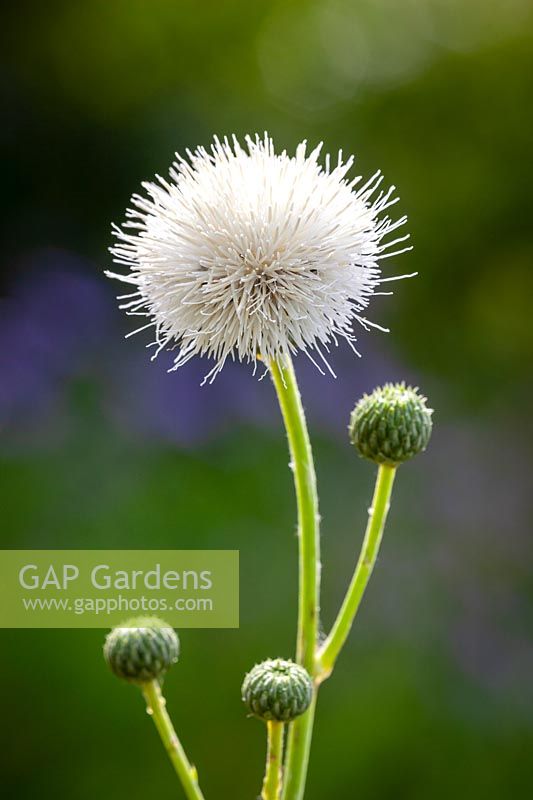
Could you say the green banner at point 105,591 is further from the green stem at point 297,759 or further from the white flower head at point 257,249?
the white flower head at point 257,249

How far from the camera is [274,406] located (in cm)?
214

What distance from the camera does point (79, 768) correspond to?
5.83 feet

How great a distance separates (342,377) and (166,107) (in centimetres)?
90

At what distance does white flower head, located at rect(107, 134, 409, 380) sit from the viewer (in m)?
0.66

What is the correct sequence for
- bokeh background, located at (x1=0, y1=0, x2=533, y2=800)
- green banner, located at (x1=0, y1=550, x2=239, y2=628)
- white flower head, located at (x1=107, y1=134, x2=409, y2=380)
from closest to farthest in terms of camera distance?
white flower head, located at (x1=107, y1=134, x2=409, y2=380)
green banner, located at (x1=0, y1=550, x2=239, y2=628)
bokeh background, located at (x1=0, y1=0, x2=533, y2=800)

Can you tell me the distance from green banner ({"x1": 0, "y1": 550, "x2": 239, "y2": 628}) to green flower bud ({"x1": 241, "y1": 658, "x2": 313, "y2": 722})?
8.7 inches

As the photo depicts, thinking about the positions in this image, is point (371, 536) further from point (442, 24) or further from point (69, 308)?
point (442, 24)

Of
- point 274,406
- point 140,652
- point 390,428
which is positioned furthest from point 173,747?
point 274,406

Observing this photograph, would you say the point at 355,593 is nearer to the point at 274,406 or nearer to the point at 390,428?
the point at 390,428

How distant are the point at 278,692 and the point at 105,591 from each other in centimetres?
30

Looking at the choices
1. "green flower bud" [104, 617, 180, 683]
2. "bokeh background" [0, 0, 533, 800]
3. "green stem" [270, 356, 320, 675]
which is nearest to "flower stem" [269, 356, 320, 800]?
"green stem" [270, 356, 320, 675]

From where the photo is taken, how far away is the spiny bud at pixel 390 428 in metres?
0.73

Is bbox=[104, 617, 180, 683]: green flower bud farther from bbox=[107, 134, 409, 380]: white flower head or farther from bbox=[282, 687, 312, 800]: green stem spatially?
bbox=[107, 134, 409, 380]: white flower head

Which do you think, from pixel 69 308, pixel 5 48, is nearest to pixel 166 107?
pixel 5 48
